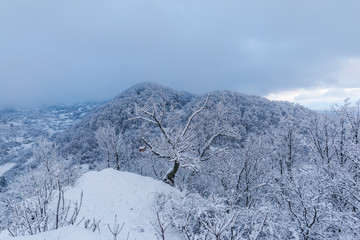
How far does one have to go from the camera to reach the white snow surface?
796 centimetres

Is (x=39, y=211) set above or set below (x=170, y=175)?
above

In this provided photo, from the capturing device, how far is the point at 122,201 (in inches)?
392

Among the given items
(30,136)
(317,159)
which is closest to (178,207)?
(317,159)

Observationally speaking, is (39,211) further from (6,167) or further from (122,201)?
(6,167)

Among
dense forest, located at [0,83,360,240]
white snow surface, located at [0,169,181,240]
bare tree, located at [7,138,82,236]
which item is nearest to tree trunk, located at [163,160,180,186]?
dense forest, located at [0,83,360,240]

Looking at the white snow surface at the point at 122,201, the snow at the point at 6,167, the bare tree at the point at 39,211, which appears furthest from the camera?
the snow at the point at 6,167

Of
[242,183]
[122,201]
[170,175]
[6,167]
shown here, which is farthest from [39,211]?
[6,167]

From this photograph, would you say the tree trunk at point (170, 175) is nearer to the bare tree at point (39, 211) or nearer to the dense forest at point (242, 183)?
the dense forest at point (242, 183)

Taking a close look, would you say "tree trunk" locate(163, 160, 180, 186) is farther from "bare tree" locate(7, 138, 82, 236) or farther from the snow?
the snow

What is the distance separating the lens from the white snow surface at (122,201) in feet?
26.1

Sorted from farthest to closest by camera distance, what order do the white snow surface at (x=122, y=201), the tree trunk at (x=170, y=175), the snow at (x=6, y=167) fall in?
the snow at (x=6, y=167) → the tree trunk at (x=170, y=175) → the white snow surface at (x=122, y=201)

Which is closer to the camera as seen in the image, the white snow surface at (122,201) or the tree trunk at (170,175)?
the white snow surface at (122,201)

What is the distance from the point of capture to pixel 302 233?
6152 mm

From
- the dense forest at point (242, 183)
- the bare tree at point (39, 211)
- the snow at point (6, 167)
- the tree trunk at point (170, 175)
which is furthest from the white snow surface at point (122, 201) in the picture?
the snow at point (6, 167)
